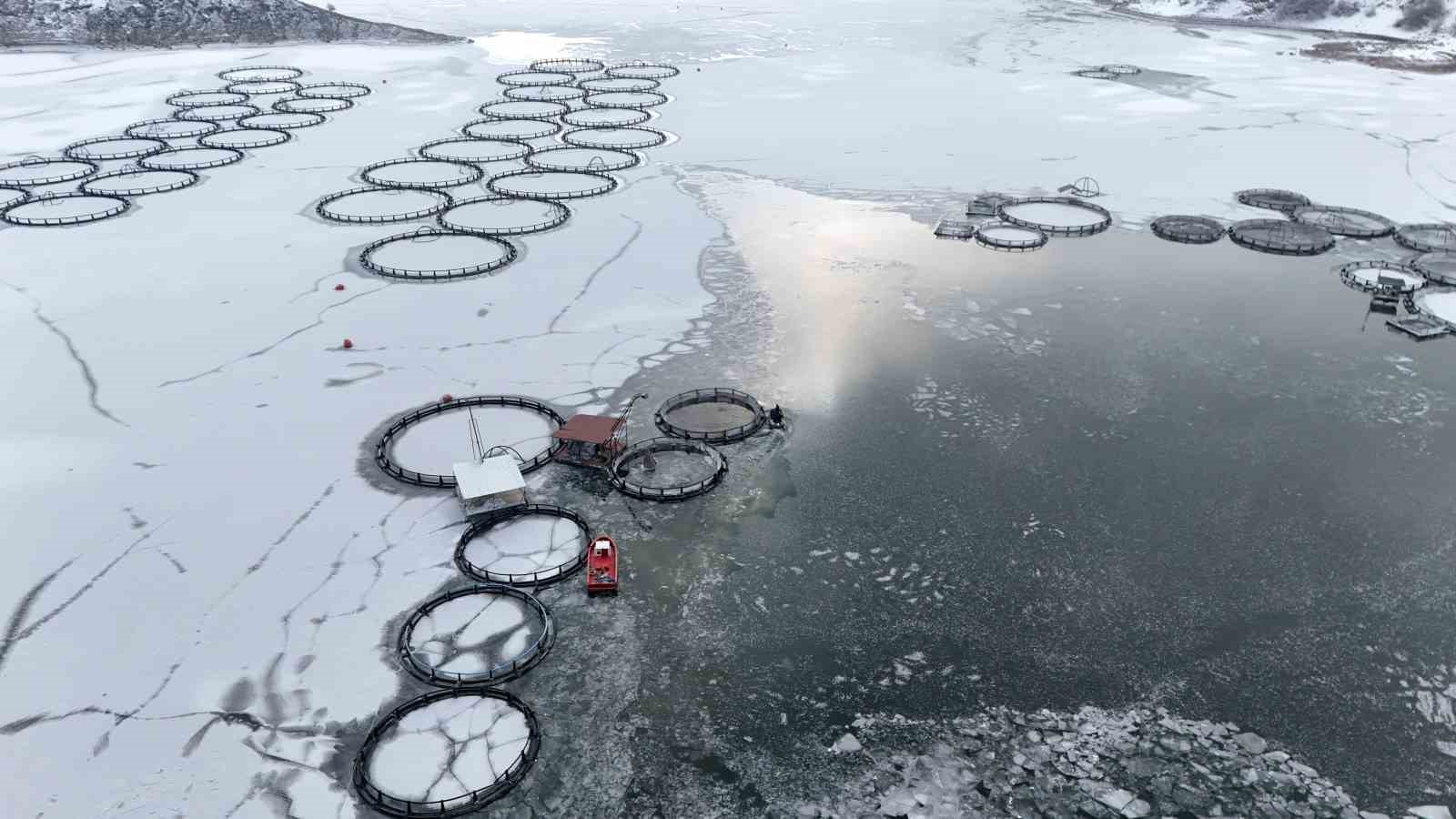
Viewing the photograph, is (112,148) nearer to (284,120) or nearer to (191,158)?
(191,158)

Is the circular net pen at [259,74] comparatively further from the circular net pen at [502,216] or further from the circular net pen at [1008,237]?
the circular net pen at [1008,237]

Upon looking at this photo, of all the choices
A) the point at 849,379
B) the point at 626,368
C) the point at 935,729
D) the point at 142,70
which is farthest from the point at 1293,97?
the point at 142,70

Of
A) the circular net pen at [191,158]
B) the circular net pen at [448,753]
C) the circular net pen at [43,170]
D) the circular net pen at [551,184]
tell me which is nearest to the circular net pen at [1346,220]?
the circular net pen at [551,184]

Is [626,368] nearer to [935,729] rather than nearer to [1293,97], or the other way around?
[935,729]

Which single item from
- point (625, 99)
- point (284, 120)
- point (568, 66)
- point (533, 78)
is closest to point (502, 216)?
point (625, 99)

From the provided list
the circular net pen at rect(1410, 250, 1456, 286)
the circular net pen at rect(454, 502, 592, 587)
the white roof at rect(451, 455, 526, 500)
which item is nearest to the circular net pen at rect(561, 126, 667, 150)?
the white roof at rect(451, 455, 526, 500)
